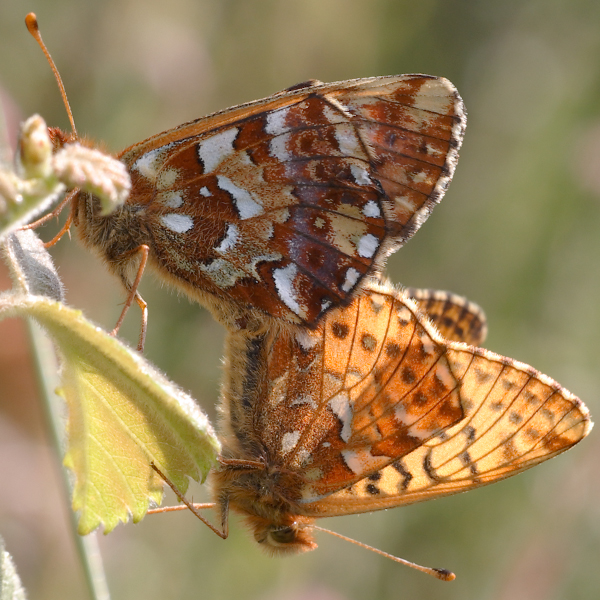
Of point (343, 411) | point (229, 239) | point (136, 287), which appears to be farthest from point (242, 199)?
point (343, 411)

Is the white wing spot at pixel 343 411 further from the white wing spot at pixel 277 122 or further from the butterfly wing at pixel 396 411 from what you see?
the white wing spot at pixel 277 122

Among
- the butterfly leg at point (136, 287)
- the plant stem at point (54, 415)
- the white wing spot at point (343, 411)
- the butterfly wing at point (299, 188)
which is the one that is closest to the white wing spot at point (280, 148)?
the butterfly wing at point (299, 188)

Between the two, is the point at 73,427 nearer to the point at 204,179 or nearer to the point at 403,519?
the point at 204,179

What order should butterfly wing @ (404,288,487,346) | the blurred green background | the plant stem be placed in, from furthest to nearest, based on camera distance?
1. the blurred green background
2. butterfly wing @ (404,288,487,346)
3. the plant stem

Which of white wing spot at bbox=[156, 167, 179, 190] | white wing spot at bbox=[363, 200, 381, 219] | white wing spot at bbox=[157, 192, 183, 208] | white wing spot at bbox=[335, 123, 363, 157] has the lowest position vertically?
white wing spot at bbox=[157, 192, 183, 208]

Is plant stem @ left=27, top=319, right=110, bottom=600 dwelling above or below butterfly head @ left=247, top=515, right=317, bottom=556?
below

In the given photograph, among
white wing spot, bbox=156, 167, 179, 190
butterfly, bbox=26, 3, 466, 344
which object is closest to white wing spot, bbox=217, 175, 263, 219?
butterfly, bbox=26, 3, 466, 344

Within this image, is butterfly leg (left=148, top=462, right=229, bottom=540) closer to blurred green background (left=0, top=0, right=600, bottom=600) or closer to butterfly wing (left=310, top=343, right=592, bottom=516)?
butterfly wing (left=310, top=343, right=592, bottom=516)

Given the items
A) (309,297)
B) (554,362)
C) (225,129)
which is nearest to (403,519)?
Result: (554,362)
